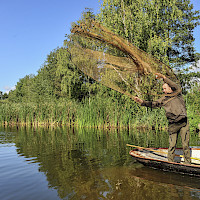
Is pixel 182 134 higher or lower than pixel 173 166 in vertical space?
higher

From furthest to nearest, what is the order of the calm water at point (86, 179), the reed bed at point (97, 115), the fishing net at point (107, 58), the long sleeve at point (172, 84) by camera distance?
the reed bed at point (97, 115) → the fishing net at point (107, 58) → the long sleeve at point (172, 84) → the calm water at point (86, 179)

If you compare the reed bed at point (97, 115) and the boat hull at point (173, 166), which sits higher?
the reed bed at point (97, 115)

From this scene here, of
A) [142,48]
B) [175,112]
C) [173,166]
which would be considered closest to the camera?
[175,112]

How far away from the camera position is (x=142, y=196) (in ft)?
15.0

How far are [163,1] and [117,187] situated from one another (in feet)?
63.0

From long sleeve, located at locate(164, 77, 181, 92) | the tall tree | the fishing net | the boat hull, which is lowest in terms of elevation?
the boat hull

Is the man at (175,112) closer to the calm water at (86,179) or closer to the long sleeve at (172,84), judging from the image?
the long sleeve at (172,84)

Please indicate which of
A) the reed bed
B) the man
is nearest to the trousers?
the man

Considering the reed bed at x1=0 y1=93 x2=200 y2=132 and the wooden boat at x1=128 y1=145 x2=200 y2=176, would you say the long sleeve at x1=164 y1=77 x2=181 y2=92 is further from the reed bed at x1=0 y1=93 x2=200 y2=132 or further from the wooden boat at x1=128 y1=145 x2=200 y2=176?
the reed bed at x1=0 y1=93 x2=200 y2=132

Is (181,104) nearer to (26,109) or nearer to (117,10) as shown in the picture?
(117,10)

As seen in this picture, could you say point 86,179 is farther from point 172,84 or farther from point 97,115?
point 97,115

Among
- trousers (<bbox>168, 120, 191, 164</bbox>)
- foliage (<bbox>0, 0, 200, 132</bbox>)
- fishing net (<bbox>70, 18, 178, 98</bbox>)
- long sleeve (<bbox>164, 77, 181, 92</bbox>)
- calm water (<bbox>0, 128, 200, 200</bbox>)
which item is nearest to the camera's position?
calm water (<bbox>0, 128, 200, 200</bbox>)

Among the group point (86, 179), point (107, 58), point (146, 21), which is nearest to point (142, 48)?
point (146, 21)

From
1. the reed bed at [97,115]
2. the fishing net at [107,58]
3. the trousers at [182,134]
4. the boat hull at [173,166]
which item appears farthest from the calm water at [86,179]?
the reed bed at [97,115]
